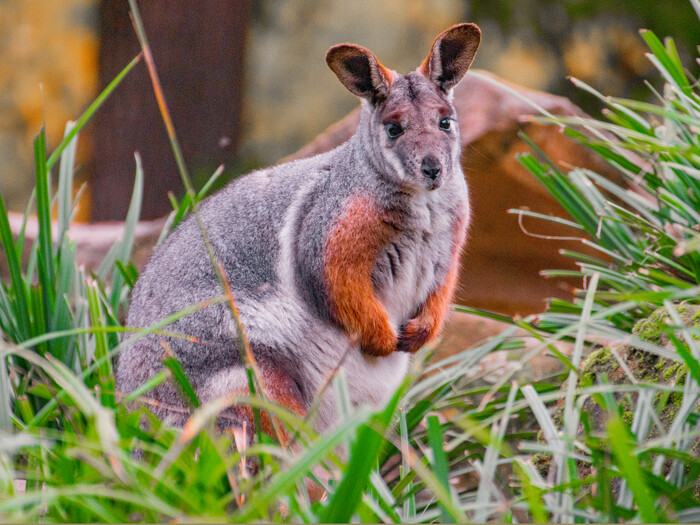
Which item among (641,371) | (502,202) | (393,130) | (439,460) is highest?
(393,130)

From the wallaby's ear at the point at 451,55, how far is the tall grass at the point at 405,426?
0.50 meters

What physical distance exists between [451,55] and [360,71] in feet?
1.21

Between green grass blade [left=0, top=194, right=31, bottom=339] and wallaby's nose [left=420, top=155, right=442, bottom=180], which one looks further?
green grass blade [left=0, top=194, right=31, bottom=339]

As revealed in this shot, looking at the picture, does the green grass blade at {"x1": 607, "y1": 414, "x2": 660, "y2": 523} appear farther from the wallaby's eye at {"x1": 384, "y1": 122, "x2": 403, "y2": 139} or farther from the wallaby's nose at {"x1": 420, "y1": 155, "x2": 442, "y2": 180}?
the wallaby's eye at {"x1": 384, "y1": 122, "x2": 403, "y2": 139}

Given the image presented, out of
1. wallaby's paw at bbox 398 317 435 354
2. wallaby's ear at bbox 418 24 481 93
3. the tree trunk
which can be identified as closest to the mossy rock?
wallaby's paw at bbox 398 317 435 354

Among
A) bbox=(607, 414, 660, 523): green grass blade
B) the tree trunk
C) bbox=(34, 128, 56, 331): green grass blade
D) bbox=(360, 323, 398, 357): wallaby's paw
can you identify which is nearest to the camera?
bbox=(607, 414, 660, 523): green grass blade

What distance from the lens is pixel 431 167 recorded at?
2896 millimetres

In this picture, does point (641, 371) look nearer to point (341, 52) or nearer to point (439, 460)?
point (439, 460)

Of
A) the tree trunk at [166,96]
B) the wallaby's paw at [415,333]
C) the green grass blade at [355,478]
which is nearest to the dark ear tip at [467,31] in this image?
the wallaby's paw at [415,333]

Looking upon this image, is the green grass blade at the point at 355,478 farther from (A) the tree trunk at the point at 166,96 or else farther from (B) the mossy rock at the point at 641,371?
(A) the tree trunk at the point at 166,96

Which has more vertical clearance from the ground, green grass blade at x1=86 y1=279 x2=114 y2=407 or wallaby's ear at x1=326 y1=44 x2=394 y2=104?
wallaby's ear at x1=326 y1=44 x2=394 y2=104

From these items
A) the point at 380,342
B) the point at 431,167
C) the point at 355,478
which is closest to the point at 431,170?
the point at 431,167

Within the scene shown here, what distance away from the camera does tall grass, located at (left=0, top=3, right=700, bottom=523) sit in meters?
1.71

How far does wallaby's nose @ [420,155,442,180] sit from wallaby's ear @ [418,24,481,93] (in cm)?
43
